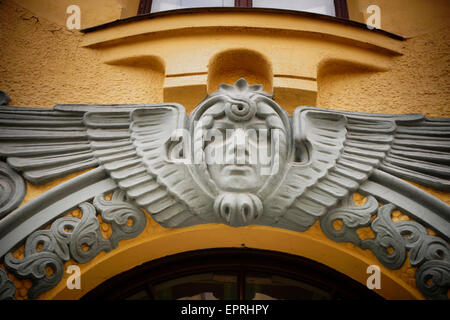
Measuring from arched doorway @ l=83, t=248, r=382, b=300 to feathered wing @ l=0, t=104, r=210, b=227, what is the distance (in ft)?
1.04

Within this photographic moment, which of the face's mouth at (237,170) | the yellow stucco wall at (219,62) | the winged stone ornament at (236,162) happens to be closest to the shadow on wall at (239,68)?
the yellow stucco wall at (219,62)

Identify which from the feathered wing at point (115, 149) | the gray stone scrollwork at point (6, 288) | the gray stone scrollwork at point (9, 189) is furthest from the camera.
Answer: the feathered wing at point (115, 149)

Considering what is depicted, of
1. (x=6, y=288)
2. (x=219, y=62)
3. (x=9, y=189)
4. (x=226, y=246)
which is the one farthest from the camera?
(x=219, y=62)

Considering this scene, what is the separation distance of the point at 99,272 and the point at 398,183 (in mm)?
1596

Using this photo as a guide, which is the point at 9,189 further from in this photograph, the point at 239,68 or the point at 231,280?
the point at 239,68

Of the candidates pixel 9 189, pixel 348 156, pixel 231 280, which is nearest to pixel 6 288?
pixel 9 189

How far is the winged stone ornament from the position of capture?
1942 mm

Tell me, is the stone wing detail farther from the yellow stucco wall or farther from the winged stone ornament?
the yellow stucco wall

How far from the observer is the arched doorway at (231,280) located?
211 cm

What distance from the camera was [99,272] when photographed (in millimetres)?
2020

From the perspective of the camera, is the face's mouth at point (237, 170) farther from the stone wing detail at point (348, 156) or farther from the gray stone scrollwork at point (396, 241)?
the gray stone scrollwork at point (396, 241)

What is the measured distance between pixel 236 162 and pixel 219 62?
102 centimetres

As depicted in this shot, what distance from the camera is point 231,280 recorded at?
2.17 meters

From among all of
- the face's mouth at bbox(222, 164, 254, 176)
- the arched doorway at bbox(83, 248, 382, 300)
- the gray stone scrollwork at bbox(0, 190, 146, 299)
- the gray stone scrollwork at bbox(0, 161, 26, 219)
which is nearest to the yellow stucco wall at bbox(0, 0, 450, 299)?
the gray stone scrollwork at bbox(0, 161, 26, 219)
